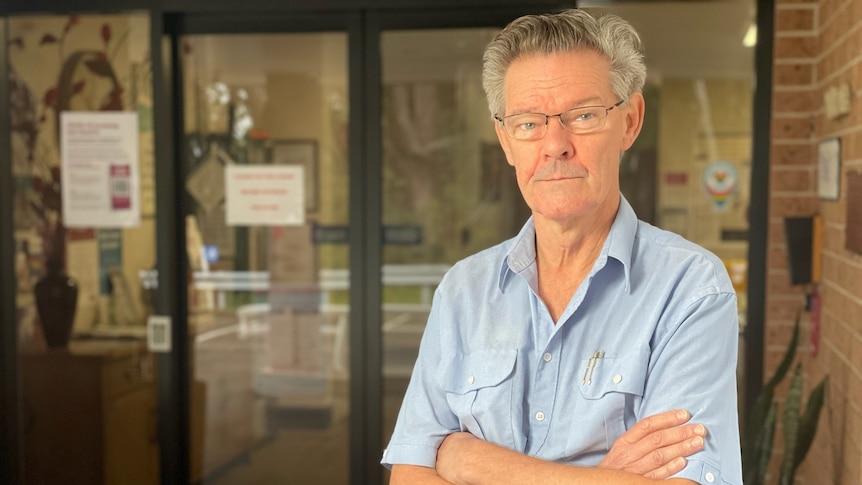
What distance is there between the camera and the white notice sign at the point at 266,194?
366cm

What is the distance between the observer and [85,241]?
3.74 metres

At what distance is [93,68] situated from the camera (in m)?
3.69

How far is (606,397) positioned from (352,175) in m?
2.27

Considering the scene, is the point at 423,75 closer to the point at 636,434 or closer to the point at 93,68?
the point at 93,68

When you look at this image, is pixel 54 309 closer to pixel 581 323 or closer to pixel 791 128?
pixel 581 323

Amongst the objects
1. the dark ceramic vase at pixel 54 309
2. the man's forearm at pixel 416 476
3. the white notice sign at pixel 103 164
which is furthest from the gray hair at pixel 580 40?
the dark ceramic vase at pixel 54 309

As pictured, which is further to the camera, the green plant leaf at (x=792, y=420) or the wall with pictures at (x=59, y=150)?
the wall with pictures at (x=59, y=150)

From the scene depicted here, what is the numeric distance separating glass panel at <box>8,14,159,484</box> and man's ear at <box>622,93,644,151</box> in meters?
2.63

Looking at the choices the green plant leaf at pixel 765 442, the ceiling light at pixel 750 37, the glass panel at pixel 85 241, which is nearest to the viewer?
the green plant leaf at pixel 765 442

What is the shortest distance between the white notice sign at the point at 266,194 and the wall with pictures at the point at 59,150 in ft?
1.20

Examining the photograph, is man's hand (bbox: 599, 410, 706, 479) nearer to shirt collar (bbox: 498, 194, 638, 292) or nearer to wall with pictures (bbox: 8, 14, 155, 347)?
shirt collar (bbox: 498, 194, 638, 292)

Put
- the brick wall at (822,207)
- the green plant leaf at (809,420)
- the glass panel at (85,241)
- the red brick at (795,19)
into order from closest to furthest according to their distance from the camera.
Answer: the brick wall at (822,207), the green plant leaf at (809,420), the red brick at (795,19), the glass panel at (85,241)

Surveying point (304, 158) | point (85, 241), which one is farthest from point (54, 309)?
point (304, 158)

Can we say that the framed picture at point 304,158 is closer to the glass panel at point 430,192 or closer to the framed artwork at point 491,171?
the glass panel at point 430,192
